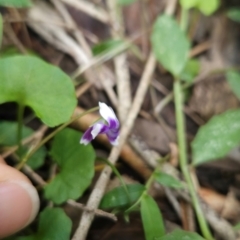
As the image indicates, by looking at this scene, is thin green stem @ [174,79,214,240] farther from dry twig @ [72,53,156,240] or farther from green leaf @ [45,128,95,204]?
green leaf @ [45,128,95,204]

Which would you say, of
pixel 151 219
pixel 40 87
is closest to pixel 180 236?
pixel 151 219

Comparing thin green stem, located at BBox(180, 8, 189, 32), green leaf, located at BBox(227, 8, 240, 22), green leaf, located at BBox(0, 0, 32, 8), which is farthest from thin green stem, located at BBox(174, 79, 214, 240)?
green leaf, located at BBox(0, 0, 32, 8)

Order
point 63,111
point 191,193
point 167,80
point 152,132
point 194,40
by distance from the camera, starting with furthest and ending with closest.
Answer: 1. point 194,40
2. point 167,80
3. point 152,132
4. point 191,193
5. point 63,111

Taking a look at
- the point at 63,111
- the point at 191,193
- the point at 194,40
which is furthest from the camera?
the point at 194,40

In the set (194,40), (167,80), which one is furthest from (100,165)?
(194,40)

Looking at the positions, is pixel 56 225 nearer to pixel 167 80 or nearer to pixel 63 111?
pixel 63 111

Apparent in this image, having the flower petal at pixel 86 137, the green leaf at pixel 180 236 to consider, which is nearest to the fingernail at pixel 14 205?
the flower petal at pixel 86 137

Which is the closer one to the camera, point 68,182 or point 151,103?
point 68,182
